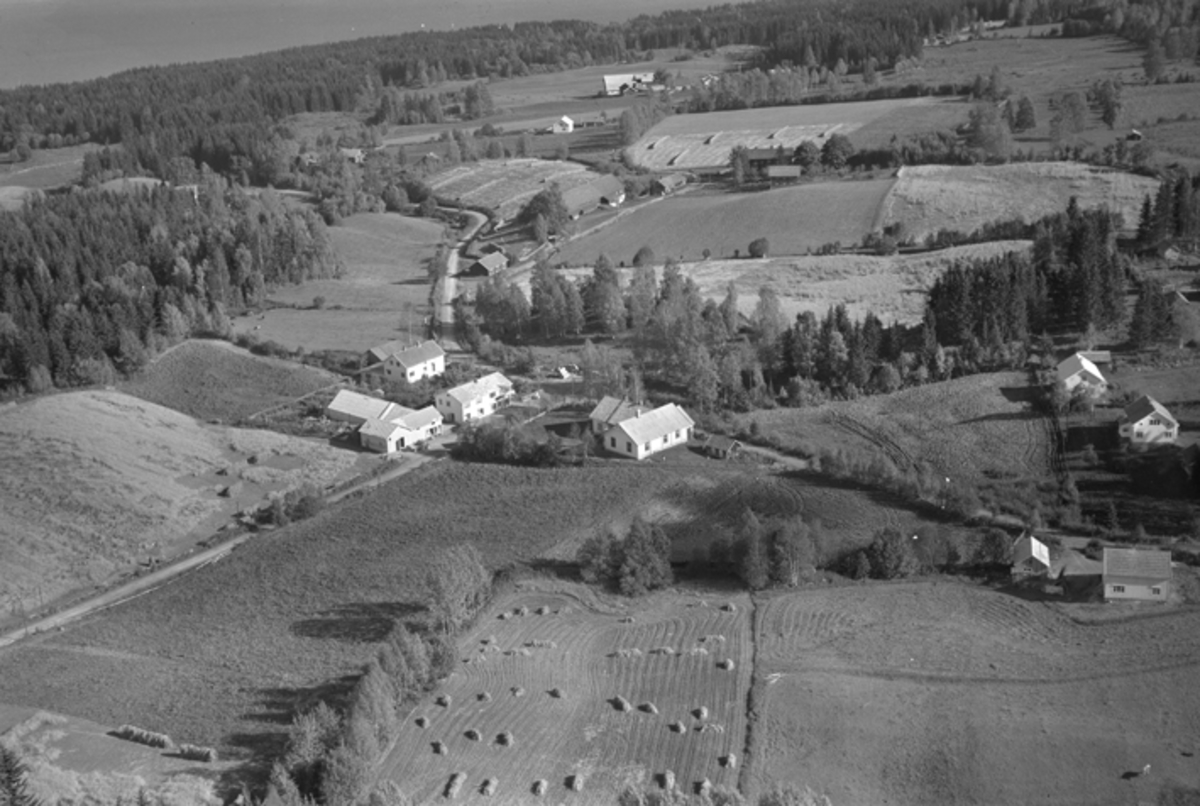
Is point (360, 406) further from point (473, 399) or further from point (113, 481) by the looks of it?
point (113, 481)

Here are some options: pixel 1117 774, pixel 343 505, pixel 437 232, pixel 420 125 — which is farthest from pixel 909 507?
pixel 420 125

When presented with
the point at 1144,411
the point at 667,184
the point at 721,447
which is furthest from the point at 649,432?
the point at 667,184

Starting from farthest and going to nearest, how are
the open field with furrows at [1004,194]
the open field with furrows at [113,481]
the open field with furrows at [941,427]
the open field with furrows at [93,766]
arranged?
the open field with furrows at [1004,194] → the open field with furrows at [941,427] → the open field with furrows at [113,481] → the open field with furrows at [93,766]

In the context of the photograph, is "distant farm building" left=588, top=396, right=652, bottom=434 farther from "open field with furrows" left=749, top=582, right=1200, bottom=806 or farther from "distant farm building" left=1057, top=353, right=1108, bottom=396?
"distant farm building" left=1057, top=353, right=1108, bottom=396

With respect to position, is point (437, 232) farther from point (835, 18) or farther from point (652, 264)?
point (835, 18)

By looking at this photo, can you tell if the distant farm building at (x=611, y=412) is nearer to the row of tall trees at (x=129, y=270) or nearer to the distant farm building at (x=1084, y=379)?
the distant farm building at (x=1084, y=379)

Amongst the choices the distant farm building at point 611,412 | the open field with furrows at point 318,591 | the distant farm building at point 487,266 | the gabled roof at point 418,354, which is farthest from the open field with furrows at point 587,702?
the distant farm building at point 487,266
